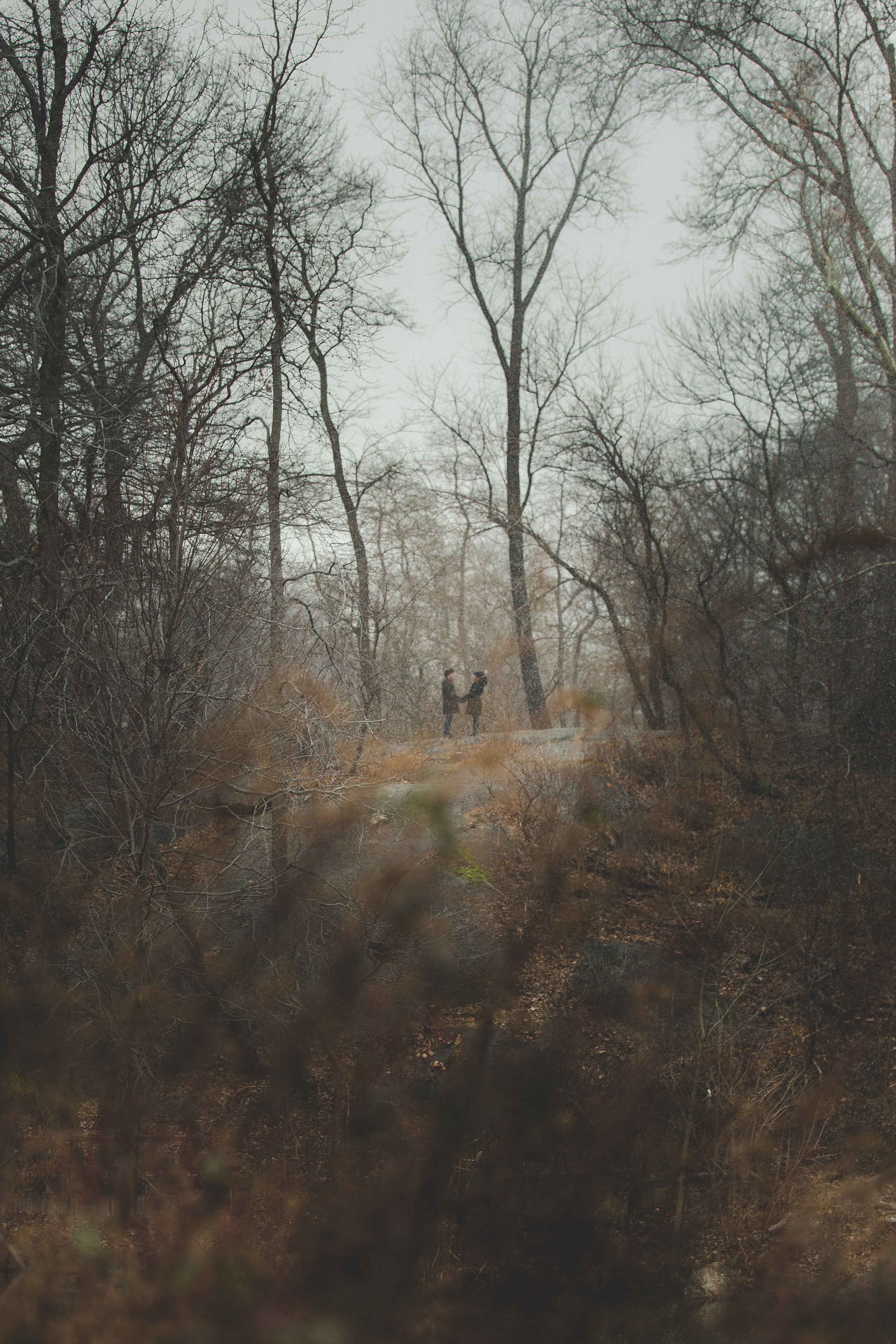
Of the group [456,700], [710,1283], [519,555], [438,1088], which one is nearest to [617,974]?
[438,1088]

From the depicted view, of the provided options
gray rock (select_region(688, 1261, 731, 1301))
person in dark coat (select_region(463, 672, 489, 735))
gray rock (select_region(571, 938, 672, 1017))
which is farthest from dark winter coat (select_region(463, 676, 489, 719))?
gray rock (select_region(688, 1261, 731, 1301))

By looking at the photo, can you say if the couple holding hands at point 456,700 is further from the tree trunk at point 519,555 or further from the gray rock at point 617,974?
the gray rock at point 617,974

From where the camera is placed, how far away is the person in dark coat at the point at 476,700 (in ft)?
51.2

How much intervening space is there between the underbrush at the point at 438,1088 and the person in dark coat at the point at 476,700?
5.26m

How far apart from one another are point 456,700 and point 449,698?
12 cm

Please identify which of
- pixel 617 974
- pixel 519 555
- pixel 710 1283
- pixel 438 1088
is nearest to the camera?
pixel 710 1283

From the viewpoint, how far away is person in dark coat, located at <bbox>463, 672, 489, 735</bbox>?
15.6 meters

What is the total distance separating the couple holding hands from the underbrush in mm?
Answer: 5310

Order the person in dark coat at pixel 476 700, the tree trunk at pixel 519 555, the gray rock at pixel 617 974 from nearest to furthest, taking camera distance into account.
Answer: the gray rock at pixel 617 974, the person in dark coat at pixel 476 700, the tree trunk at pixel 519 555

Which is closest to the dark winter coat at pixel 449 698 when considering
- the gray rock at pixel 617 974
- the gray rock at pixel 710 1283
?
the gray rock at pixel 617 974

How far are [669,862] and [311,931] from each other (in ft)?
14.4

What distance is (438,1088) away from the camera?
8008 mm

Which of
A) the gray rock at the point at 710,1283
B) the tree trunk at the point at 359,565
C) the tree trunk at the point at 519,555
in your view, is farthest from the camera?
the tree trunk at the point at 519,555

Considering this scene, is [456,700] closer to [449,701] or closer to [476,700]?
[449,701]
